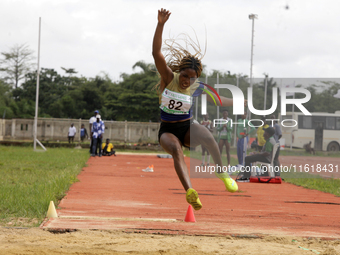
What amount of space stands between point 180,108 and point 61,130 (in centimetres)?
2828

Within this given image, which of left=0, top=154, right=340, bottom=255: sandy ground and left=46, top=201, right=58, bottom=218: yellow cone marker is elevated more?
left=46, top=201, right=58, bottom=218: yellow cone marker

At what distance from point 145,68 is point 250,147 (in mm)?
30972

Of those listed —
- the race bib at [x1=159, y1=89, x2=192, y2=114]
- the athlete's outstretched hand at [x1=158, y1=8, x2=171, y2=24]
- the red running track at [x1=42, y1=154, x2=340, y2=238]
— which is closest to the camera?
the athlete's outstretched hand at [x1=158, y1=8, x2=171, y2=24]

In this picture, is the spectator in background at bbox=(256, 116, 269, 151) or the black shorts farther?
the spectator in background at bbox=(256, 116, 269, 151)

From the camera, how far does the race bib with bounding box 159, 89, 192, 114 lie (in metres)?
4.54

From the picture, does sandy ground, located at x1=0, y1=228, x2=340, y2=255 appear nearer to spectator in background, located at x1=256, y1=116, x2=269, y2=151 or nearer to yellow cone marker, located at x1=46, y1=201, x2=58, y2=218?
yellow cone marker, located at x1=46, y1=201, x2=58, y2=218

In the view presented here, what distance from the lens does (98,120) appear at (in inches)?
696

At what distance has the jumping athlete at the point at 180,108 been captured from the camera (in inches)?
171

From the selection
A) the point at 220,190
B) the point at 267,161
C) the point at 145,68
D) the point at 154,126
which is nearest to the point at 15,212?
the point at 220,190

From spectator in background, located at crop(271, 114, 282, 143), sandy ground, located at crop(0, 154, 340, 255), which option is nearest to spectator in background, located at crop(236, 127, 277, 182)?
spectator in background, located at crop(271, 114, 282, 143)

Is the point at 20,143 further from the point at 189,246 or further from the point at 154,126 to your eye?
the point at 189,246

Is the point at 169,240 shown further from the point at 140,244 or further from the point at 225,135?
the point at 225,135

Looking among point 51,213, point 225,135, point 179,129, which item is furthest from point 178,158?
point 225,135

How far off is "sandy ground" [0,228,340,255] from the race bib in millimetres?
1530
